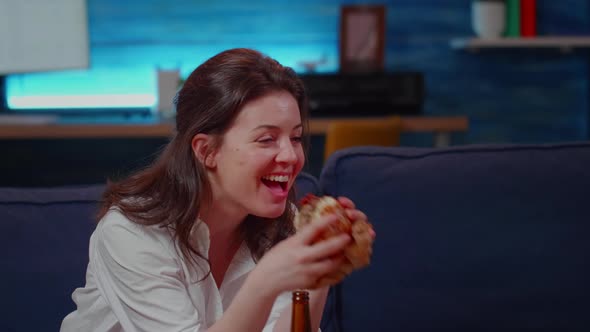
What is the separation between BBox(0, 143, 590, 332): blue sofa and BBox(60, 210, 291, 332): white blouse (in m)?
0.26

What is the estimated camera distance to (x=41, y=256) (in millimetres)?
1441

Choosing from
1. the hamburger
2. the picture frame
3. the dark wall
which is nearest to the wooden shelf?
the dark wall

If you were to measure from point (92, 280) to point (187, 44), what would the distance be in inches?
113

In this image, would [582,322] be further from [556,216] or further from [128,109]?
[128,109]

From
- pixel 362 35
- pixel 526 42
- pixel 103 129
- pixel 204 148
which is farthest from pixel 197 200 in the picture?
pixel 526 42

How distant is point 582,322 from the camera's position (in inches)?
61.4

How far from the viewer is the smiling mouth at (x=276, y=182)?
4.08ft

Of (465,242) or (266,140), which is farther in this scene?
(465,242)

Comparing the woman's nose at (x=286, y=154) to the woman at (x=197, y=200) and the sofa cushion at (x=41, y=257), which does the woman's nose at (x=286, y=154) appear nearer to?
the woman at (x=197, y=200)

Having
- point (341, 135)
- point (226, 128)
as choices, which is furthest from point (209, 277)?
point (341, 135)

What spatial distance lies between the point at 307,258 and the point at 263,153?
0.29 metres

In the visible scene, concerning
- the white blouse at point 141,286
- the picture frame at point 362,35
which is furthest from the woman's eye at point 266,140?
the picture frame at point 362,35

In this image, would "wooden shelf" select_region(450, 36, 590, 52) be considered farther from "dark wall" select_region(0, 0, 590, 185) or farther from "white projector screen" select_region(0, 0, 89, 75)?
"white projector screen" select_region(0, 0, 89, 75)

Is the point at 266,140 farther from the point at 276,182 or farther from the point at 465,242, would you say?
the point at 465,242
